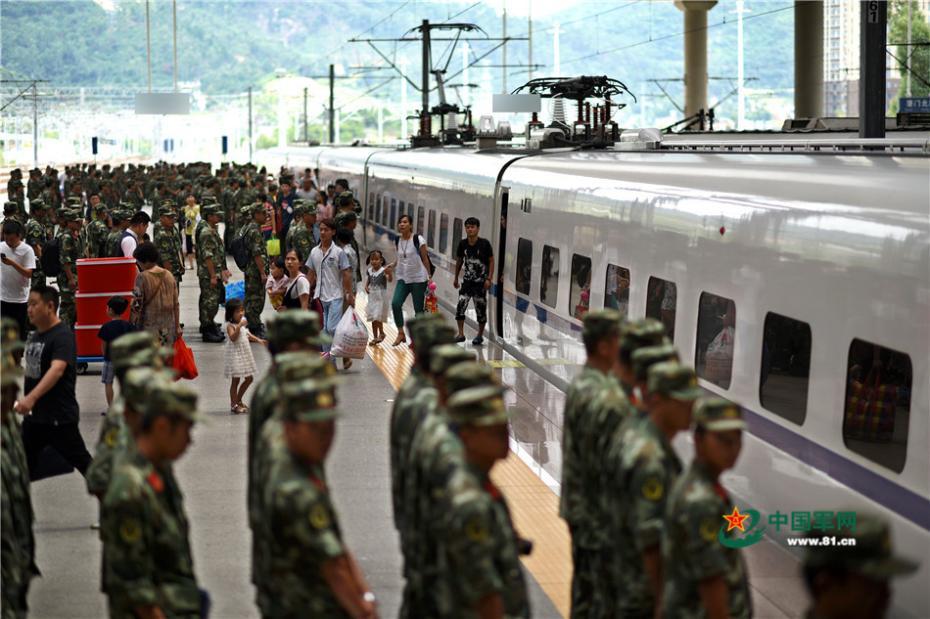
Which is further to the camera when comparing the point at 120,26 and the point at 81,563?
the point at 120,26

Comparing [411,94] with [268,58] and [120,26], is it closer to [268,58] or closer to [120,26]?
[268,58]

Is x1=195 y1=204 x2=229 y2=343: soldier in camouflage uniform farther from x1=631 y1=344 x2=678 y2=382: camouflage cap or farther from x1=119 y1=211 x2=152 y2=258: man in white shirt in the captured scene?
x1=631 y1=344 x2=678 y2=382: camouflage cap

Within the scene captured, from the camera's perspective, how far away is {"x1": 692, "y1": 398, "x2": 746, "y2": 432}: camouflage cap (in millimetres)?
5414

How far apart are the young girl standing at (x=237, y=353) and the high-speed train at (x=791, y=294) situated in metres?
3.20

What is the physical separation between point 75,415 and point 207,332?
10.8 m

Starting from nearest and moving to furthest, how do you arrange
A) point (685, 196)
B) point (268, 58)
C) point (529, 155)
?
point (685, 196)
point (529, 155)
point (268, 58)

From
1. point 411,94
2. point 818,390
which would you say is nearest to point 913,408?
point 818,390

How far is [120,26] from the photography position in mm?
91188

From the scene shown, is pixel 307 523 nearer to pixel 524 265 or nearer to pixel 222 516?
pixel 222 516

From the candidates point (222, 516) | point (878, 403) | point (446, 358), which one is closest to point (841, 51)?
point (222, 516)

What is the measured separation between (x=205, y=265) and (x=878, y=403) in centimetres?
1292

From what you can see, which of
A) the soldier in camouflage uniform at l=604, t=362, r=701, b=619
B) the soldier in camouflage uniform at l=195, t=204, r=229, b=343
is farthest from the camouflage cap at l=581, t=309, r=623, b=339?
the soldier in camouflage uniform at l=195, t=204, r=229, b=343

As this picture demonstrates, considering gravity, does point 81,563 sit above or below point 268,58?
below

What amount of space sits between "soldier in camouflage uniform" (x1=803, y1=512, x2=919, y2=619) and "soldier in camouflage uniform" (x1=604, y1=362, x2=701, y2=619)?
71.3 inches
